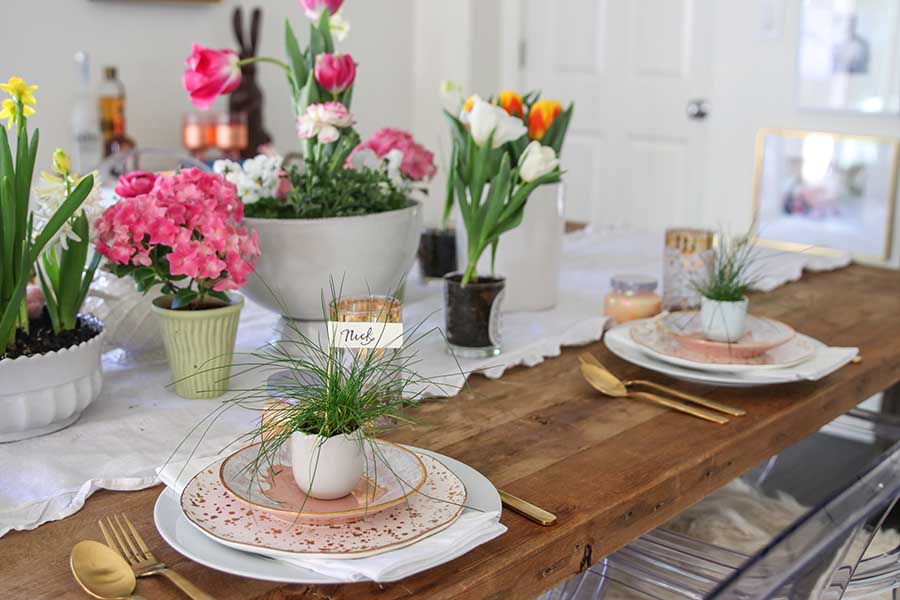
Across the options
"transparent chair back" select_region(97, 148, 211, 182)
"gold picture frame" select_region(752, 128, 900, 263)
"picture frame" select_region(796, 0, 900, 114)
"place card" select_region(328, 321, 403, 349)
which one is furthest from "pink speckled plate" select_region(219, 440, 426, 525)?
"picture frame" select_region(796, 0, 900, 114)

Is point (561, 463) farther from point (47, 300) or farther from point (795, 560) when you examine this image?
point (47, 300)

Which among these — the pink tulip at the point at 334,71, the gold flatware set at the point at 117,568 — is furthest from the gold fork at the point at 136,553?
the pink tulip at the point at 334,71

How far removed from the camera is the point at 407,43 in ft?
14.6

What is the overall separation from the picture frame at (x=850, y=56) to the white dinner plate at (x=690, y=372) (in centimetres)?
229

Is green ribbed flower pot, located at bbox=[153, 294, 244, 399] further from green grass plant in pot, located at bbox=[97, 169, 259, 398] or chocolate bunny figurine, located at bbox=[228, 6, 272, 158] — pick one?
chocolate bunny figurine, located at bbox=[228, 6, 272, 158]

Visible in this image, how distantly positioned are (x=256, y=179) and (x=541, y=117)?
503 mm

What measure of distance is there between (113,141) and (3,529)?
244 cm

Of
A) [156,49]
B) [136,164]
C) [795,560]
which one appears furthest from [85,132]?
[795,560]

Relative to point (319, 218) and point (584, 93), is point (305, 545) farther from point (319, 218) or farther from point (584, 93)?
point (584, 93)

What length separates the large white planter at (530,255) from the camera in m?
1.67

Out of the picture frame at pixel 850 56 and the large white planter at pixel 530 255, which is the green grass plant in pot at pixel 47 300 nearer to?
the large white planter at pixel 530 255

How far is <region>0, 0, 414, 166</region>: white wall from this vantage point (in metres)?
3.16

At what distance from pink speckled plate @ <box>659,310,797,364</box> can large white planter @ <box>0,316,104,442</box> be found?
0.80 meters

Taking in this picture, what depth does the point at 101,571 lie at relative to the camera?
827mm
